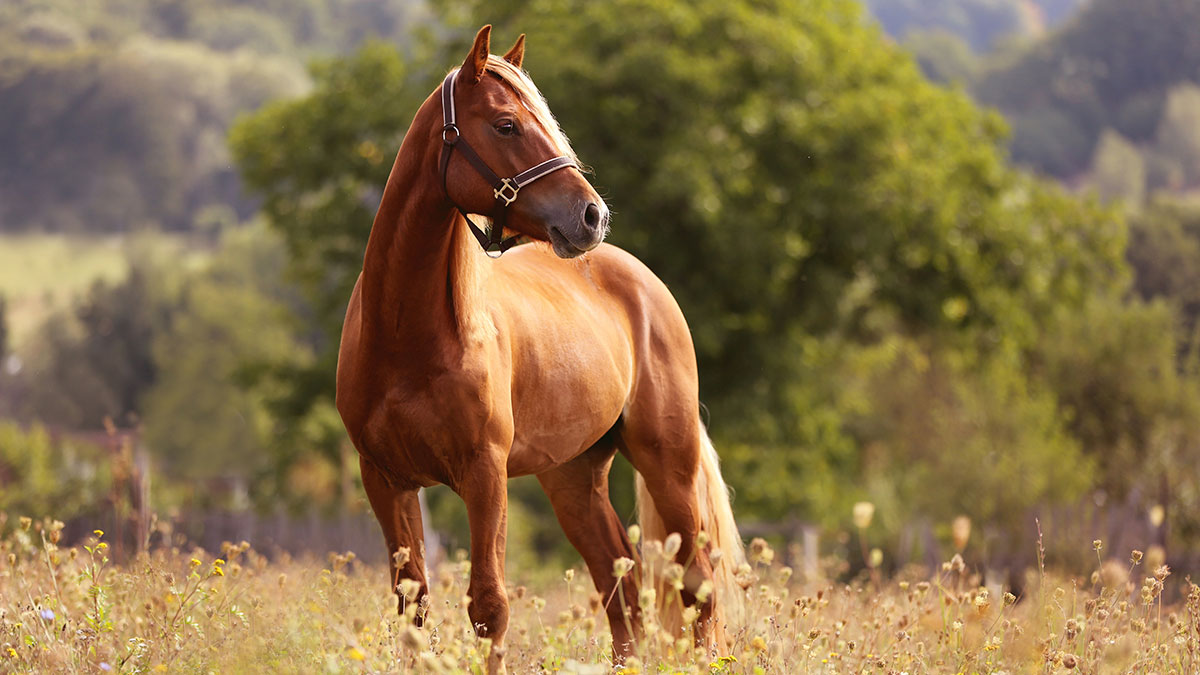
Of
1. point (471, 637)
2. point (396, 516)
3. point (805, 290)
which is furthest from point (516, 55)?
point (805, 290)

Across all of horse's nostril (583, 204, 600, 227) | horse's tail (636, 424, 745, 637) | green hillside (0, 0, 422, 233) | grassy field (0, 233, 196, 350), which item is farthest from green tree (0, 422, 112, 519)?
grassy field (0, 233, 196, 350)

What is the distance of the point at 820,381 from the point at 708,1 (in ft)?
24.7

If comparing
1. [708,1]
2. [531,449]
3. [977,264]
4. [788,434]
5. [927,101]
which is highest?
[708,1]

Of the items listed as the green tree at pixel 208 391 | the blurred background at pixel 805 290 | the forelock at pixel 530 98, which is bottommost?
the green tree at pixel 208 391

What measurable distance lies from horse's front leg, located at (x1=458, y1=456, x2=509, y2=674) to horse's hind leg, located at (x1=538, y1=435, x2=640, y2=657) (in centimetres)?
135

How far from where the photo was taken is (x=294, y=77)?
10075 centimetres

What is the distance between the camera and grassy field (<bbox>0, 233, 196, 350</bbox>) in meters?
63.9

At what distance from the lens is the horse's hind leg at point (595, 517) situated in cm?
602

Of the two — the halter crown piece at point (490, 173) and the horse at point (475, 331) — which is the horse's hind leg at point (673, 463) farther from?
the halter crown piece at point (490, 173)

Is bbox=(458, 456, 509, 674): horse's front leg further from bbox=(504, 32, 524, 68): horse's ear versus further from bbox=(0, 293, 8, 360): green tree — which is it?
bbox=(0, 293, 8, 360): green tree

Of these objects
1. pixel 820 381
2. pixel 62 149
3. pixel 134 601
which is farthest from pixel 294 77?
pixel 134 601

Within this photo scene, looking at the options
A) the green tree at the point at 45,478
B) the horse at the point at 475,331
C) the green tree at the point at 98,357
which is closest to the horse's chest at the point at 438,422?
the horse at the point at 475,331

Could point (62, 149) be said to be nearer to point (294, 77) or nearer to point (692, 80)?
point (294, 77)

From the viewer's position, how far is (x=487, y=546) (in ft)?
15.0
